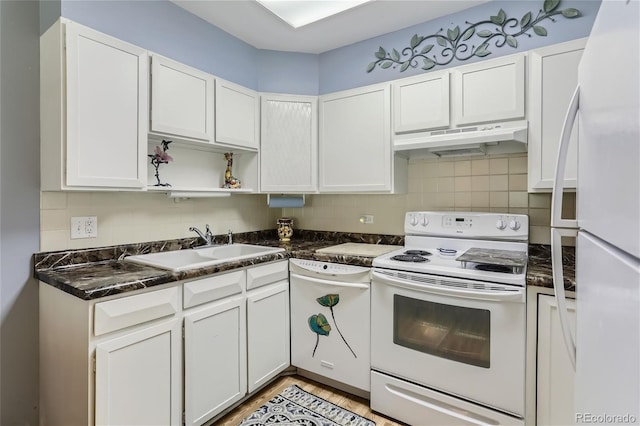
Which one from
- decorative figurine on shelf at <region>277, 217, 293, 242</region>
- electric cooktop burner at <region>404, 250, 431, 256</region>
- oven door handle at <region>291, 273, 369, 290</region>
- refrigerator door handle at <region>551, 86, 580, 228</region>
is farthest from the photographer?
decorative figurine on shelf at <region>277, 217, 293, 242</region>

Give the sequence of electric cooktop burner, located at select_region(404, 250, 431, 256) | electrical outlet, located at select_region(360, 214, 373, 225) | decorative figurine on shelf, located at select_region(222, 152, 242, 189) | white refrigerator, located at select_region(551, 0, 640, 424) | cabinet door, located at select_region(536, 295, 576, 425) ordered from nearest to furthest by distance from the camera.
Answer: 1. white refrigerator, located at select_region(551, 0, 640, 424)
2. cabinet door, located at select_region(536, 295, 576, 425)
3. electric cooktop burner, located at select_region(404, 250, 431, 256)
4. decorative figurine on shelf, located at select_region(222, 152, 242, 189)
5. electrical outlet, located at select_region(360, 214, 373, 225)

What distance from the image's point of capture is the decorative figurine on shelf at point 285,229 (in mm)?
2865

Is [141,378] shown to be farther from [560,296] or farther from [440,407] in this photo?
[560,296]

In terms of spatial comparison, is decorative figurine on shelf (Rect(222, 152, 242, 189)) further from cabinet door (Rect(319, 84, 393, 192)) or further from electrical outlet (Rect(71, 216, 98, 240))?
electrical outlet (Rect(71, 216, 98, 240))

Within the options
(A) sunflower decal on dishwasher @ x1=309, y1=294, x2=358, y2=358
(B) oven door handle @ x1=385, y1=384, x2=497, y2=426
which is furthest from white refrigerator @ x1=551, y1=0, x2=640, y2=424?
(A) sunflower decal on dishwasher @ x1=309, y1=294, x2=358, y2=358

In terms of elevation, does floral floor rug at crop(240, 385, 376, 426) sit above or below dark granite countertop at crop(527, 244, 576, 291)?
below

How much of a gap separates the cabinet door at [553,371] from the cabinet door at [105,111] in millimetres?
2126

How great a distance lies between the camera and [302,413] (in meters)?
1.93

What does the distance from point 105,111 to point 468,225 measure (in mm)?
2217

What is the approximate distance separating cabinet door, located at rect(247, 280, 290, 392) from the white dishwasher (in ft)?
0.22

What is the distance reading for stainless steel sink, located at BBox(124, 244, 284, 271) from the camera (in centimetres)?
186

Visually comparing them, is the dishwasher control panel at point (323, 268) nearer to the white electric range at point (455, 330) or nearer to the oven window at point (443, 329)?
the white electric range at point (455, 330)

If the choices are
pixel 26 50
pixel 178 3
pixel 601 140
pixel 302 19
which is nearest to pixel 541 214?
pixel 601 140

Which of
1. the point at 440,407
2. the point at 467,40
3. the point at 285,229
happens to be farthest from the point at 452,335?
the point at 467,40
